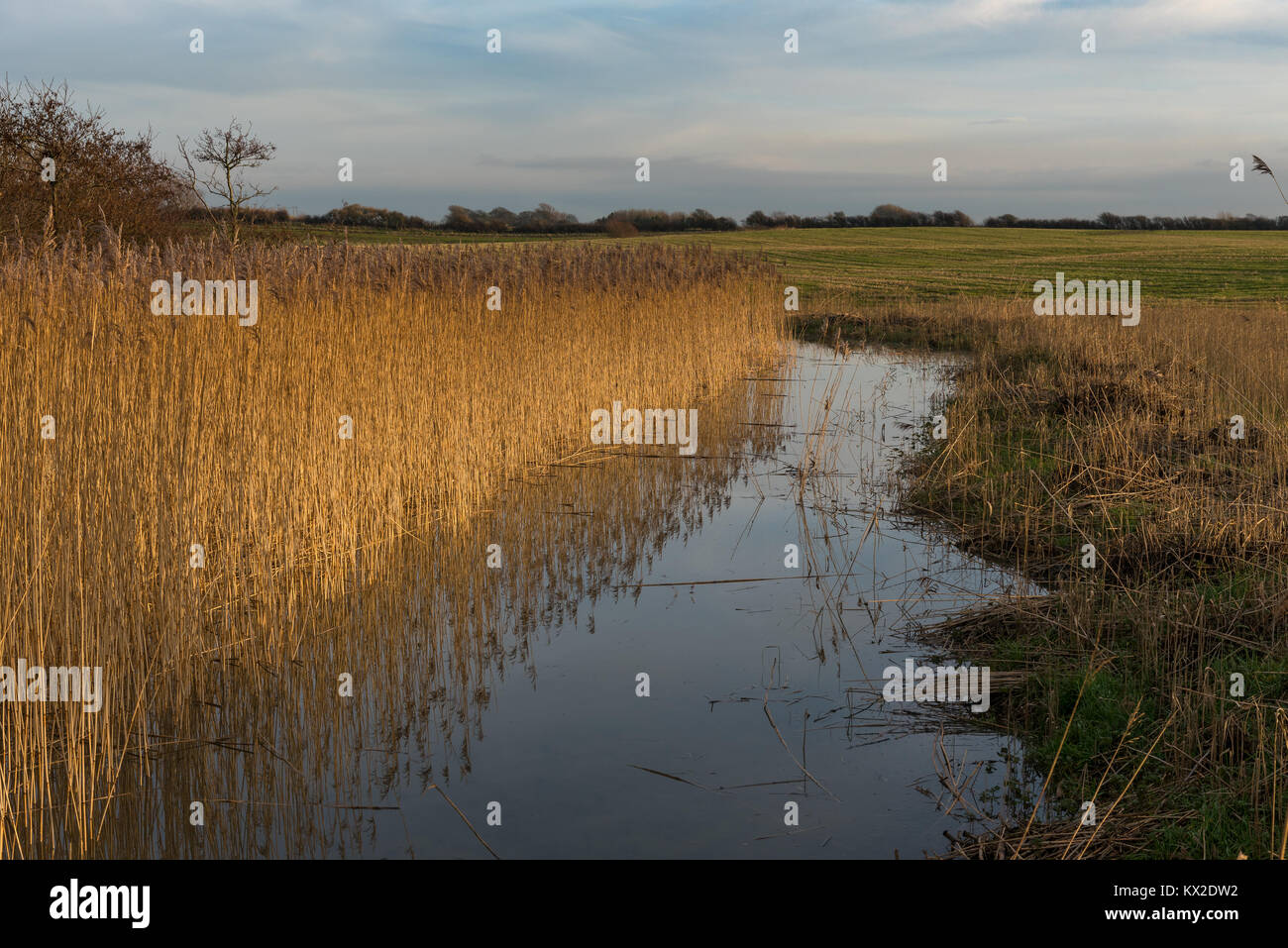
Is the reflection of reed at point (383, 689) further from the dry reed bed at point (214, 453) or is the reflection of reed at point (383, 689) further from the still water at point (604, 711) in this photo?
the dry reed bed at point (214, 453)

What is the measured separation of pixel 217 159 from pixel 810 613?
18671 millimetres

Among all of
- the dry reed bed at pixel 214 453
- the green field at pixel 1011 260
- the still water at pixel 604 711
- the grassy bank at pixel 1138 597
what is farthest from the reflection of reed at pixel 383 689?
the green field at pixel 1011 260

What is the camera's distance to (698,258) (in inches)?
611

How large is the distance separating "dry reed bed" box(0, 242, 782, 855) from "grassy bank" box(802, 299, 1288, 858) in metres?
3.23

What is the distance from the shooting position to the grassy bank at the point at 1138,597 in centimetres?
343

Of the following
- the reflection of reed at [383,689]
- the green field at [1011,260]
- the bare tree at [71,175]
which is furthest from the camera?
the green field at [1011,260]

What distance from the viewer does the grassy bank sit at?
3.43m

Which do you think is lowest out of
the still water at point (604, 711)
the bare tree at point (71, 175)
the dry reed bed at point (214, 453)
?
the still water at point (604, 711)

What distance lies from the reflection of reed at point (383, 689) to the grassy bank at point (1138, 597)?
80.9 inches

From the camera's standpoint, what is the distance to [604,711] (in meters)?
4.32

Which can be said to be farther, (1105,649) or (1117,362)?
(1117,362)
